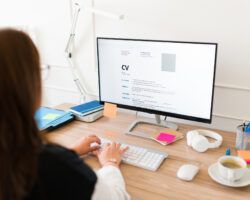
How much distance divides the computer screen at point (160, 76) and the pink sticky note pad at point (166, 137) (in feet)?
0.32

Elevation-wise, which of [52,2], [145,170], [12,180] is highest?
[52,2]

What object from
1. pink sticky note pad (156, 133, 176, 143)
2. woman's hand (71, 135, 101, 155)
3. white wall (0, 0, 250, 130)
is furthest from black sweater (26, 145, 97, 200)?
white wall (0, 0, 250, 130)

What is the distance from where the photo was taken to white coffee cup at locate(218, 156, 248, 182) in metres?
1.12

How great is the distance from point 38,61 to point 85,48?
120 centimetres

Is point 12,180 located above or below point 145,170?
above

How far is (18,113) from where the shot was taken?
739mm

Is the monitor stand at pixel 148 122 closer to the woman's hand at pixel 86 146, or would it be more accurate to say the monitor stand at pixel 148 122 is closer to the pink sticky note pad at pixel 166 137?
the pink sticky note pad at pixel 166 137

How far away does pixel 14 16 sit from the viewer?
88.9 inches

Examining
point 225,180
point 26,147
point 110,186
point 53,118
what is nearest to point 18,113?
point 26,147

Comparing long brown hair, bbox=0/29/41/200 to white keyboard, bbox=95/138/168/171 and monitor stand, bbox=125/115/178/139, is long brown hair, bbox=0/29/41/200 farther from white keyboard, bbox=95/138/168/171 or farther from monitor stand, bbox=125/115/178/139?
monitor stand, bbox=125/115/178/139

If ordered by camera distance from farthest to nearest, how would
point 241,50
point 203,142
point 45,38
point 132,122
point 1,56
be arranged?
point 45,38
point 132,122
point 241,50
point 203,142
point 1,56

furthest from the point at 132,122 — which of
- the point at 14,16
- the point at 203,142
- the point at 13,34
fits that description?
the point at 14,16

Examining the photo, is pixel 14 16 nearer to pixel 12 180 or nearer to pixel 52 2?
pixel 52 2

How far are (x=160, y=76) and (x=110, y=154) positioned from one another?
1.45 feet
